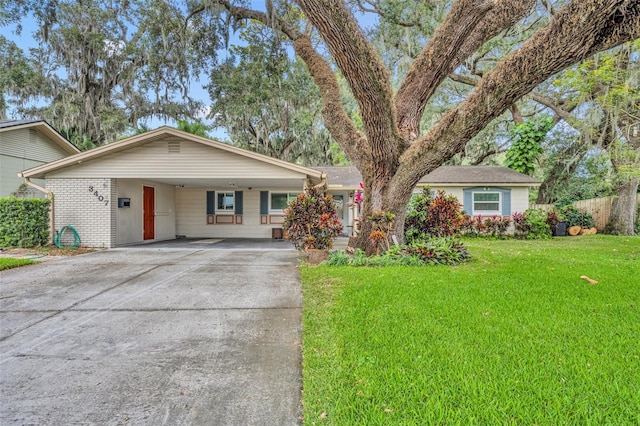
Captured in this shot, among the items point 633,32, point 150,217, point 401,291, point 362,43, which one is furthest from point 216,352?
point 150,217

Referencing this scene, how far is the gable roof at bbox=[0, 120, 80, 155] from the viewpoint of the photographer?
1125 centimetres

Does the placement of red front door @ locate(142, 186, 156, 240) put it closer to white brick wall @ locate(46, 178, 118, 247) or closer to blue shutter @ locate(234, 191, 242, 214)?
white brick wall @ locate(46, 178, 118, 247)

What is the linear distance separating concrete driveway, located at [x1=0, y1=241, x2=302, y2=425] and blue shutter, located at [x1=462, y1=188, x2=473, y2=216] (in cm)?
1035

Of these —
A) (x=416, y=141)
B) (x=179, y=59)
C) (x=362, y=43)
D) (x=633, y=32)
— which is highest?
(x=179, y=59)

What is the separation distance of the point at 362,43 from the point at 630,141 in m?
10.7

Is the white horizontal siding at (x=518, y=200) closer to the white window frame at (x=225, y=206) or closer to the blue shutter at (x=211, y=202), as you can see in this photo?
the white window frame at (x=225, y=206)

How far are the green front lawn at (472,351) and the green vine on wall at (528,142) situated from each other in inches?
419

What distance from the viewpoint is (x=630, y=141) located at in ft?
34.0

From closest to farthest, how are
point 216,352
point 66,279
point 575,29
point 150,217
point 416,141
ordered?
point 216,352 < point 575,29 < point 66,279 < point 416,141 < point 150,217

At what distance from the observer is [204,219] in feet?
44.0

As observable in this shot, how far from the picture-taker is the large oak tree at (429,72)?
4203 millimetres

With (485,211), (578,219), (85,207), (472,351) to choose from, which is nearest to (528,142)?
(578,219)

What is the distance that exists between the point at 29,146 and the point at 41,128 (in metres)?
0.85

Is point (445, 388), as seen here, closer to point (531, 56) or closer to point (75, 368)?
point (75, 368)
